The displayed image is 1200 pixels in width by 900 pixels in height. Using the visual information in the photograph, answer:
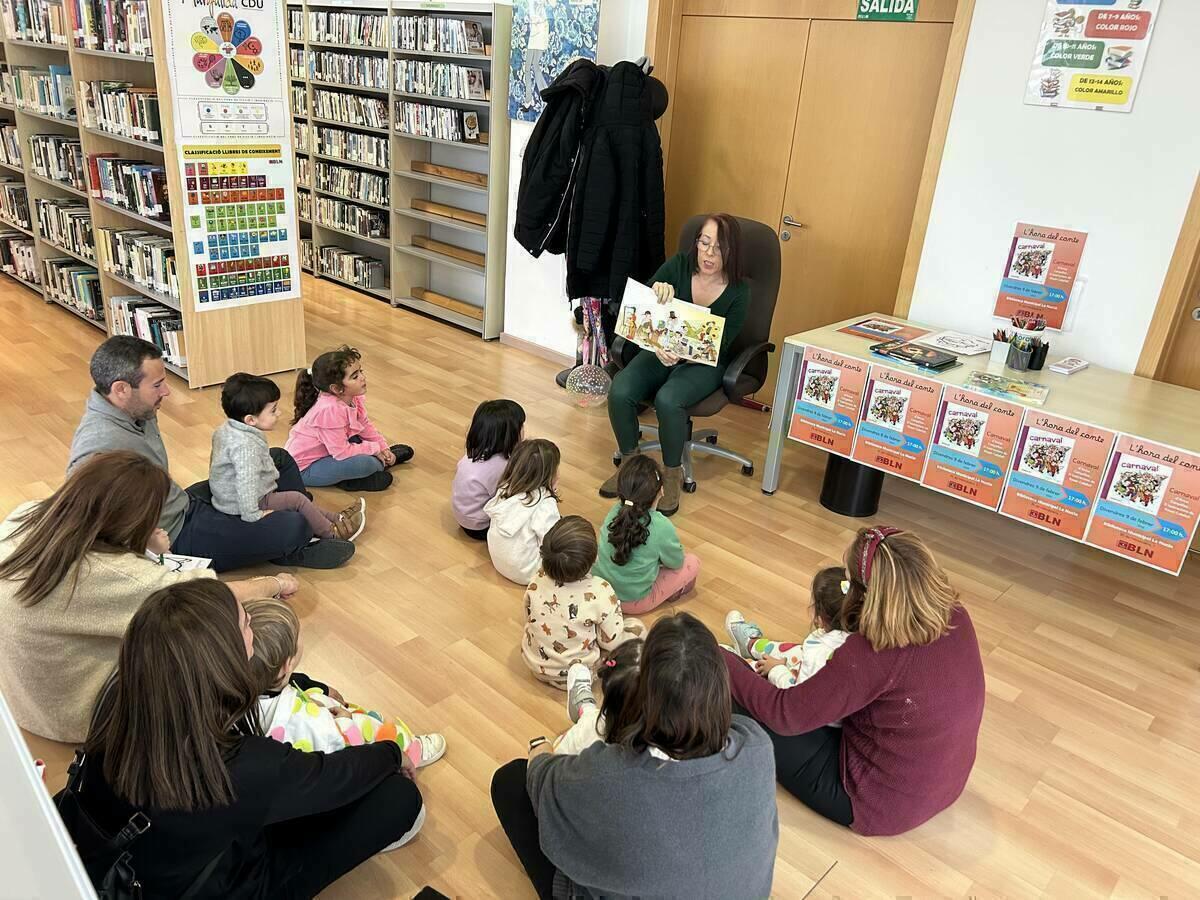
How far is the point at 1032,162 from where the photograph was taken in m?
3.58

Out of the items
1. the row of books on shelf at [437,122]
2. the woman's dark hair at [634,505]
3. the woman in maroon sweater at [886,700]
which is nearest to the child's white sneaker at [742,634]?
the woman's dark hair at [634,505]

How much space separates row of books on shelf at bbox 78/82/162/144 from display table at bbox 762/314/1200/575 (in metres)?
3.27

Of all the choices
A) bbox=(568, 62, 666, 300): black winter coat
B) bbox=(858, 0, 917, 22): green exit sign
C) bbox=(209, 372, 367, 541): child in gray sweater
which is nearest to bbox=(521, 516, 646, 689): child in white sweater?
bbox=(209, 372, 367, 541): child in gray sweater

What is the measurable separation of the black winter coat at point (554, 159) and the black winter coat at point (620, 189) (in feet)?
0.25

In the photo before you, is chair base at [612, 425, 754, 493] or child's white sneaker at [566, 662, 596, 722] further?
chair base at [612, 425, 754, 493]

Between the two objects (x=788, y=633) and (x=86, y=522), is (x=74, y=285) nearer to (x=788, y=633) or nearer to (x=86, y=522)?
(x=86, y=522)

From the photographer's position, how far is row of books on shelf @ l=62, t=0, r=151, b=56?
4.21 metres

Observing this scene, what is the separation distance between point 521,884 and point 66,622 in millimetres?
1176

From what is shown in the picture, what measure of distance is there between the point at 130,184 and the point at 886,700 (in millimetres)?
4634

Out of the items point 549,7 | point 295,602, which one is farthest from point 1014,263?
point 295,602

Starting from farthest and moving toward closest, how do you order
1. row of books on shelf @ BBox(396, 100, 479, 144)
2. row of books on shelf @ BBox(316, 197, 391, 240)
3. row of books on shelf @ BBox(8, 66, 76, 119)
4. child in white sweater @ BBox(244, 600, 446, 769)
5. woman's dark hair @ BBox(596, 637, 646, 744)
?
row of books on shelf @ BBox(316, 197, 391, 240), row of books on shelf @ BBox(396, 100, 479, 144), row of books on shelf @ BBox(8, 66, 76, 119), child in white sweater @ BBox(244, 600, 446, 769), woman's dark hair @ BBox(596, 637, 646, 744)

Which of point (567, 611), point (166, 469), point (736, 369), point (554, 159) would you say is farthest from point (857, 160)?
point (166, 469)

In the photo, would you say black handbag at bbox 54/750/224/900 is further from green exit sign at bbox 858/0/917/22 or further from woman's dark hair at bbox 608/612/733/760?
green exit sign at bbox 858/0/917/22

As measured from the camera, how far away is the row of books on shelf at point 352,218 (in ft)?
21.7
